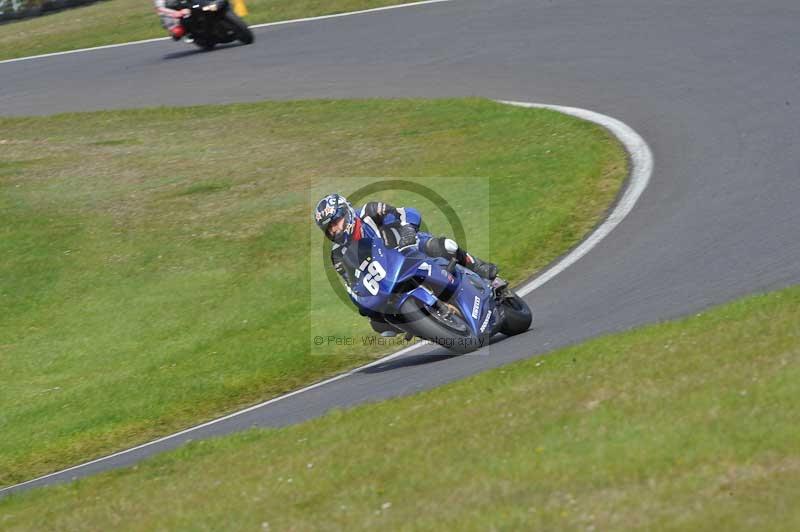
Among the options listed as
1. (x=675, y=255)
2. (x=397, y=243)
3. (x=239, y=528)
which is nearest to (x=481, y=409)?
(x=239, y=528)

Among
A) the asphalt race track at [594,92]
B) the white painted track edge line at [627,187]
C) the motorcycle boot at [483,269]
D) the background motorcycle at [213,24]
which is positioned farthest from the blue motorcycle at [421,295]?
the background motorcycle at [213,24]

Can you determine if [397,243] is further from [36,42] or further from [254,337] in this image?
[36,42]

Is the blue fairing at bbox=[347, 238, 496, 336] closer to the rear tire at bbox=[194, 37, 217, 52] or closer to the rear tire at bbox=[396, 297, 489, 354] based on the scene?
the rear tire at bbox=[396, 297, 489, 354]

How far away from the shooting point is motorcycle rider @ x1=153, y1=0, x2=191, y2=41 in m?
27.4

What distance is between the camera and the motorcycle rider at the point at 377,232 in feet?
35.7

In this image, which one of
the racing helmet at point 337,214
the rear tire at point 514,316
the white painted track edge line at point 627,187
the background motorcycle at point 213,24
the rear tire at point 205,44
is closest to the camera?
the racing helmet at point 337,214

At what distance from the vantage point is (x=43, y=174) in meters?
21.5

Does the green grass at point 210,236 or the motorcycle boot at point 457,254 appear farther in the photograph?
the green grass at point 210,236

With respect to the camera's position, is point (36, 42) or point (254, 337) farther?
→ point (36, 42)

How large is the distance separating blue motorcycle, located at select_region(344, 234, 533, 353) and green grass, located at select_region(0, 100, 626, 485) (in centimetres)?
170

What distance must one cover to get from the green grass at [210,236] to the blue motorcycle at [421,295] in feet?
5.59

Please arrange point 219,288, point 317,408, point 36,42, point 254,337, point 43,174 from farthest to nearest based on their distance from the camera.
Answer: point 36,42, point 43,174, point 219,288, point 254,337, point 317,408

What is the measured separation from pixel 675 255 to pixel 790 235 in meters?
1.19

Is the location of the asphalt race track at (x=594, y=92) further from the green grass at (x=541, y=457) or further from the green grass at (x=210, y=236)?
the green grass at (x=541, y=457)
